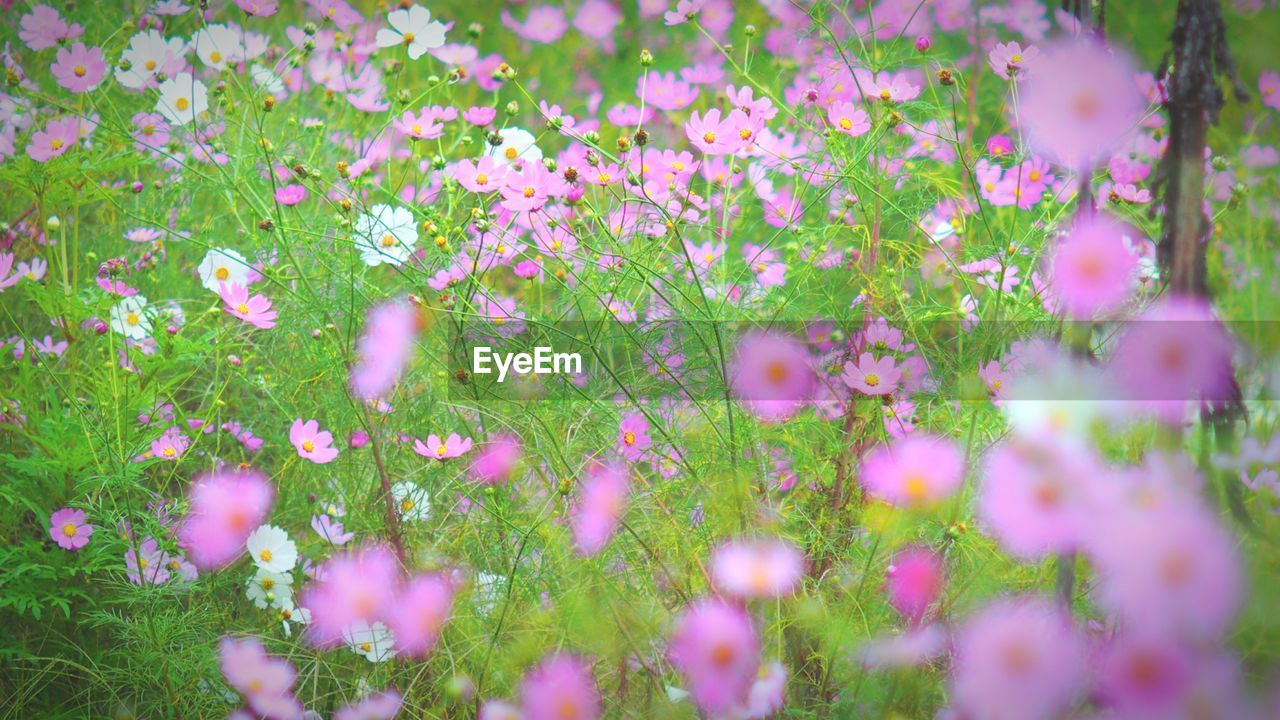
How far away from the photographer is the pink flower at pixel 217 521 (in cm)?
81

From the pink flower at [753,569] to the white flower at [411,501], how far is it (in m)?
0.26

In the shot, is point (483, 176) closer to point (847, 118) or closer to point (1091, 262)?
point (847, 118)

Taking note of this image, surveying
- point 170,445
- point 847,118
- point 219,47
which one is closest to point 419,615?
point 170,445

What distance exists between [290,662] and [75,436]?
26cm

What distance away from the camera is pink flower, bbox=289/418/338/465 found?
0.81m

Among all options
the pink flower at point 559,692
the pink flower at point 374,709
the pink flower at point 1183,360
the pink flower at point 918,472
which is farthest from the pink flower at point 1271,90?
the pink flower at point 374,709

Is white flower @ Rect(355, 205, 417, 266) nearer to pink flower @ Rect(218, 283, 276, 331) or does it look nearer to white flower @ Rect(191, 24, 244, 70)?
pink flower @ Rect(218, 283, 276, 331)

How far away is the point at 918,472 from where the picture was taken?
67cm

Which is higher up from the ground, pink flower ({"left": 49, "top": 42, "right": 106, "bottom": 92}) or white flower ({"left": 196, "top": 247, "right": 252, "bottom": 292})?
pink flower ({"left": 49, "top": 42, "right": 106, "bottom": 92})

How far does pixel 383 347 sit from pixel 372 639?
0.77ft

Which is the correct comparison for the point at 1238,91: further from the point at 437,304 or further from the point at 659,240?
the point at 437,304

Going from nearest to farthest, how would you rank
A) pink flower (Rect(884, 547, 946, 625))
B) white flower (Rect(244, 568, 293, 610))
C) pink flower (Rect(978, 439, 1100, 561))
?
1. pink flower (Rect(978, 439, 1100, 561))
2. pink flower (Rect(884, 547, 946, 625))
3. white flower (Rect(244, 568, 293, 610))

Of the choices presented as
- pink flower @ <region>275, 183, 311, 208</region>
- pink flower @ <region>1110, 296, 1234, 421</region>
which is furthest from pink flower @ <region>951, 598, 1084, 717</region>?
pink flower @ <region>275, 183, 311, 208</region>

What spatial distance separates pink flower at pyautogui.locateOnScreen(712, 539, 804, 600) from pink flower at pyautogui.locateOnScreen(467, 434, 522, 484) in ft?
0.60
